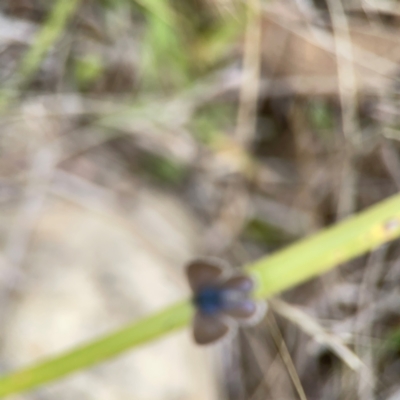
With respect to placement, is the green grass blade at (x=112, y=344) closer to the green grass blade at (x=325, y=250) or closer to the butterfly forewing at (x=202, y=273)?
the butterfly forewing at (x=202, y=273)

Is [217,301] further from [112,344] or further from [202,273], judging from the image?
[112,344]

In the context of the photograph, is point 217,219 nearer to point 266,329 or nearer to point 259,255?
point 259,255

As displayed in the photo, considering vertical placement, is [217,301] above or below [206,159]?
below

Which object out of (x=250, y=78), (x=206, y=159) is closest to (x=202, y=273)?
(x=206, y=159)

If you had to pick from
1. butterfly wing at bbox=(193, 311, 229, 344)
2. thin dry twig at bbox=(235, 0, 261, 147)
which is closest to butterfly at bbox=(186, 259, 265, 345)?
butterfly wing at bbox=(193, 311, 229, 344)

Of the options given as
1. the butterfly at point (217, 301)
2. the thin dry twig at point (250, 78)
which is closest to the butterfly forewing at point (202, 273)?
the butterfly at point (217, 301)

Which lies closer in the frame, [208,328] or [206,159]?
[208,328]
